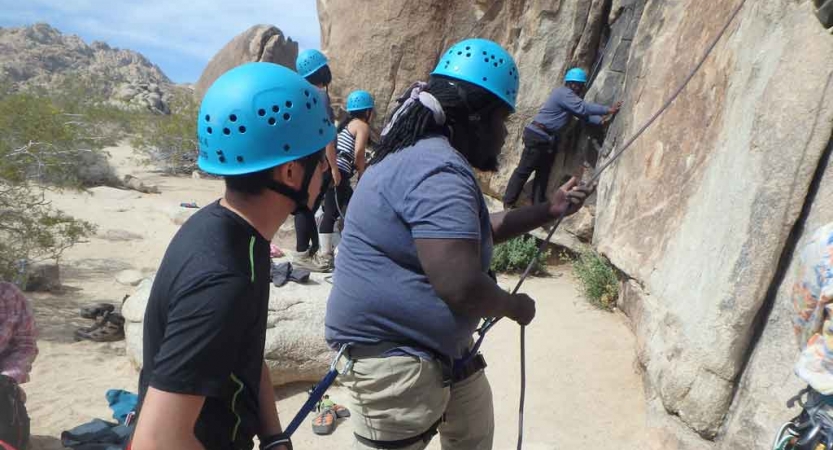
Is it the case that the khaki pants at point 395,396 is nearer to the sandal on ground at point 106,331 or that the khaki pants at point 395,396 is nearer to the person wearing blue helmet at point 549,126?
the sandal on ground at point 106,331

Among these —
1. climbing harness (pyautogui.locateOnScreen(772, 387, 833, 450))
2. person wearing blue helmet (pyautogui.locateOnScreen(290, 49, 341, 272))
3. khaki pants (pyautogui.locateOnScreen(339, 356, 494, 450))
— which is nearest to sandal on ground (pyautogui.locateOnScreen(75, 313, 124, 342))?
person wearing blue helmet (pyautogui.locateOnScreen(290, 49, 341, 272))

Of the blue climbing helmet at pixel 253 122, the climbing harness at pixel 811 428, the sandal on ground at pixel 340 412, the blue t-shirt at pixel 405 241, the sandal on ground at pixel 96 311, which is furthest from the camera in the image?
the sandal on ground at pixel 96 311

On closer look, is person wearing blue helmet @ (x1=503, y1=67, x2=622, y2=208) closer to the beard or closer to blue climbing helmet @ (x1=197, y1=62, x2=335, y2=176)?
the beard

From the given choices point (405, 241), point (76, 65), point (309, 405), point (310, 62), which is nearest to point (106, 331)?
point (310, 62)

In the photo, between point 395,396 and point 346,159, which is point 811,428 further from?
point 346,159

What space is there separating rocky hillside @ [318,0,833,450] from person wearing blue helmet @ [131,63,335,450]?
253 cm

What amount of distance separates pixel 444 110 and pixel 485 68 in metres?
0.20

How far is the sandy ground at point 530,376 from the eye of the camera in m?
4.06

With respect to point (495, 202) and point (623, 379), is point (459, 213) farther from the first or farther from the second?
point (495, 202)

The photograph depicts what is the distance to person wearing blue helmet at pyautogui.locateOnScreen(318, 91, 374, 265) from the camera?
6.33 meters

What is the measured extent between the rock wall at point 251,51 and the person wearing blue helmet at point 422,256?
83.6ft

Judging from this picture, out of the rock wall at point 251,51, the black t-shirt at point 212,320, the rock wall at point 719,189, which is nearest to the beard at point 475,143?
the black t-shirt at point 212,320

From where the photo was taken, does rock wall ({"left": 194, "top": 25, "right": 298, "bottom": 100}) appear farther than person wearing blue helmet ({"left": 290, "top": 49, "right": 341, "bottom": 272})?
Yes

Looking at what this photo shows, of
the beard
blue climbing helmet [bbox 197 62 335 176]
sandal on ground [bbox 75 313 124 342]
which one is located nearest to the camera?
blue climbing helmet [bbox 197 62 335 176]
